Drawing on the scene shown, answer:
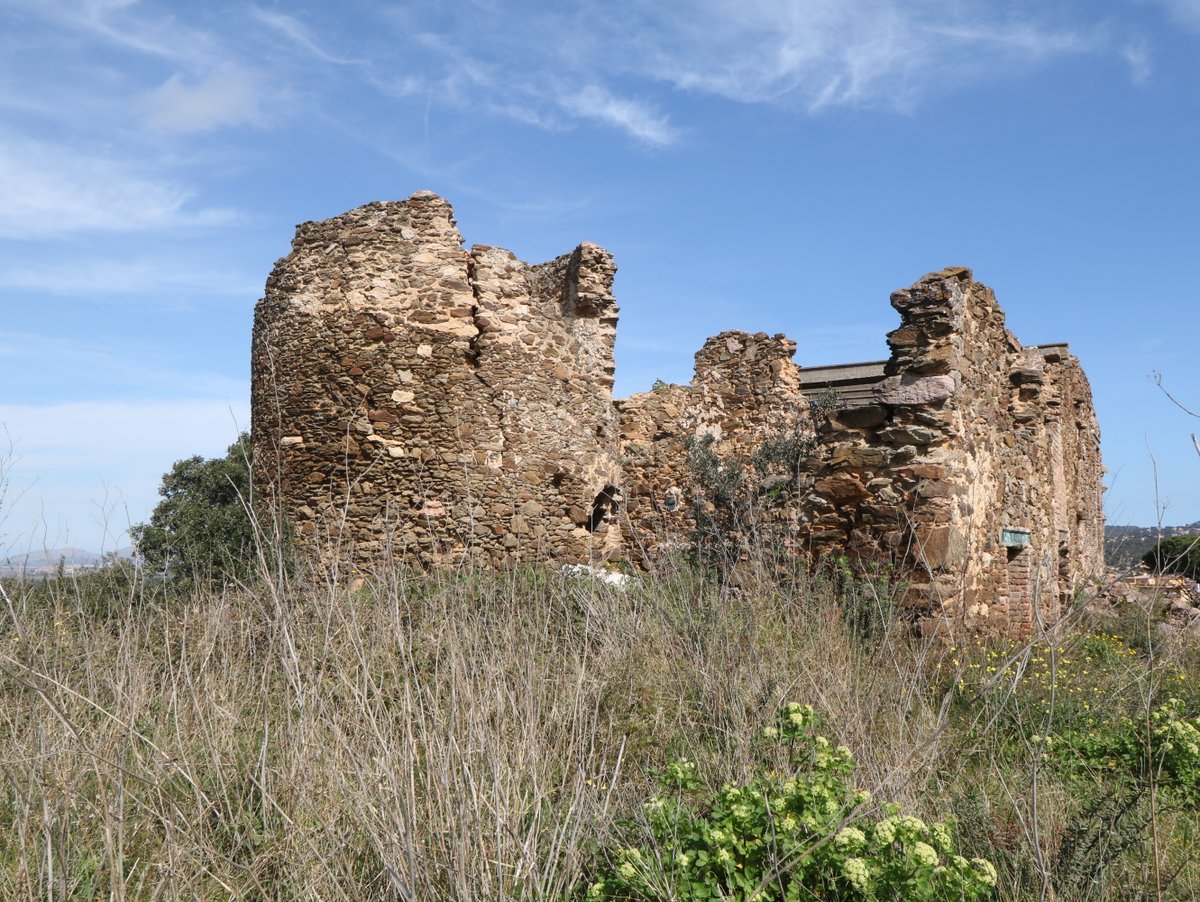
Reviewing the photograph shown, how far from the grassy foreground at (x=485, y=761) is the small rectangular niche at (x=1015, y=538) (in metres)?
2.75

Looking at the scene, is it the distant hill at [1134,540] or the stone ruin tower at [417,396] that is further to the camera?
the stone ruin tower at [417,396]

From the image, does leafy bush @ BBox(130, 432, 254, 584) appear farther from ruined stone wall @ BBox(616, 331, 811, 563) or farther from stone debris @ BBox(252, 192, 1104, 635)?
ruined stone wall @ BBox(616, 331, 811, 563)

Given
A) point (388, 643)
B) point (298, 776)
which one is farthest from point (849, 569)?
point (298, 776)

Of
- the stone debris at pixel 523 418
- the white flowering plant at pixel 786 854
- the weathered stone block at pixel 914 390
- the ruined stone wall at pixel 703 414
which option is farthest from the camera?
the ruined stone wall at pixel 703 414

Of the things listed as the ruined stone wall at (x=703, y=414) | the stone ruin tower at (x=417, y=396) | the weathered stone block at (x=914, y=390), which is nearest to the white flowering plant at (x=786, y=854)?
the weathered stone block at (x=914, y=390)

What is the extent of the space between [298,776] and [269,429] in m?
6.57

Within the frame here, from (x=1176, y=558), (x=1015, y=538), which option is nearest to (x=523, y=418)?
(x=1015, y=538)

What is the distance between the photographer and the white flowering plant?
2.64 meters

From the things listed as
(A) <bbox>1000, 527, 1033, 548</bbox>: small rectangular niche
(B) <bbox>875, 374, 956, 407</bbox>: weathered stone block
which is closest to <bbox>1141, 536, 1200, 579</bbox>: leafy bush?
(A) <bbox>1000, 527, 1033, 548</bbox>: small rectangular niche

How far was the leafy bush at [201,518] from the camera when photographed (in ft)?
30.6

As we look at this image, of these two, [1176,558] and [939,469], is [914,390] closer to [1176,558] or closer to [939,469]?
[939,469]

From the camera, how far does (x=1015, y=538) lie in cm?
810

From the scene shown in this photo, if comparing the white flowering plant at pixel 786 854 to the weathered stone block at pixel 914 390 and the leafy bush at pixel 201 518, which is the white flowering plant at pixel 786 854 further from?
the leafy bush at pixel 201 518

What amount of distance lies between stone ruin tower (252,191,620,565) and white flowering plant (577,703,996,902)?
5.78 meters
